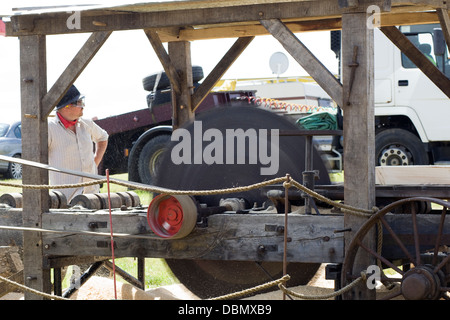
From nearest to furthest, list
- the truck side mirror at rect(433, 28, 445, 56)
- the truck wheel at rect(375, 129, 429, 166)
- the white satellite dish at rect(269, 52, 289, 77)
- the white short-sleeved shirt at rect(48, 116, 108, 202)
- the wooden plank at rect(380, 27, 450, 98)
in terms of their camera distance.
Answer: the wooden plank at rect(380, 27, 450, 98), the white short-sleeved shirt at rect(48, 116, 108, 202), the truck side mirror at rect(433, 28, 445, 56), the truck wheel at rect(375, 129, 429, 166), the white satellite dish at rect(269, 52, 289, 77)

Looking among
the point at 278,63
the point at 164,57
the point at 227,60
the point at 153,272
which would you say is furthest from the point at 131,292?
the point at 278,63

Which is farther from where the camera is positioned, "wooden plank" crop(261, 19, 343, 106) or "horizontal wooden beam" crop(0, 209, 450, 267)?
"horizontal wooden beam" crop(0, 209, 450, 267)

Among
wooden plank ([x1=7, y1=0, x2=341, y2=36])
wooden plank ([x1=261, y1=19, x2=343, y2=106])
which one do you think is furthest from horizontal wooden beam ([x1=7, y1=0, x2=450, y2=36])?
wooden plank ([x1=261, y1=19, x2=343, y2=106])

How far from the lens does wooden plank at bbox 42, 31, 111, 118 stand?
5117mm

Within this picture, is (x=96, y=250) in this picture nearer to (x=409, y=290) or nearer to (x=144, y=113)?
(x=409, y=290)

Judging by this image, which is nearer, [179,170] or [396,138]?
[179,170]

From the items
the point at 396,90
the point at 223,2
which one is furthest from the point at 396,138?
the point at 223,2

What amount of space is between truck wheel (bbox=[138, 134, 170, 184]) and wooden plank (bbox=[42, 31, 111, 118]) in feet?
23.2

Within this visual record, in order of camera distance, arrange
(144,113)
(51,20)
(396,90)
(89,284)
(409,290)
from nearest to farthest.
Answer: (409,290), (51,20), (89,284), (396,90), (144,113)

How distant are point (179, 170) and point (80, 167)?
134 cm

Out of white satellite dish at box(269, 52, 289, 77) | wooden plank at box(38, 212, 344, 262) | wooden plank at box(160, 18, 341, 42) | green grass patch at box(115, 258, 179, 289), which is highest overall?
white satellite dish at box(269, 52, 289, 77)

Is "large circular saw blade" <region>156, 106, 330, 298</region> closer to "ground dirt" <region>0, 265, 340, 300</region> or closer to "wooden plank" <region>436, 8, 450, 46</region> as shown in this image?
"ground dirt" <region>0, 265, 340, 300</region>

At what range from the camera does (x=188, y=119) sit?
21.7 ft

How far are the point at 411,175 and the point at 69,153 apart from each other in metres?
2.89
